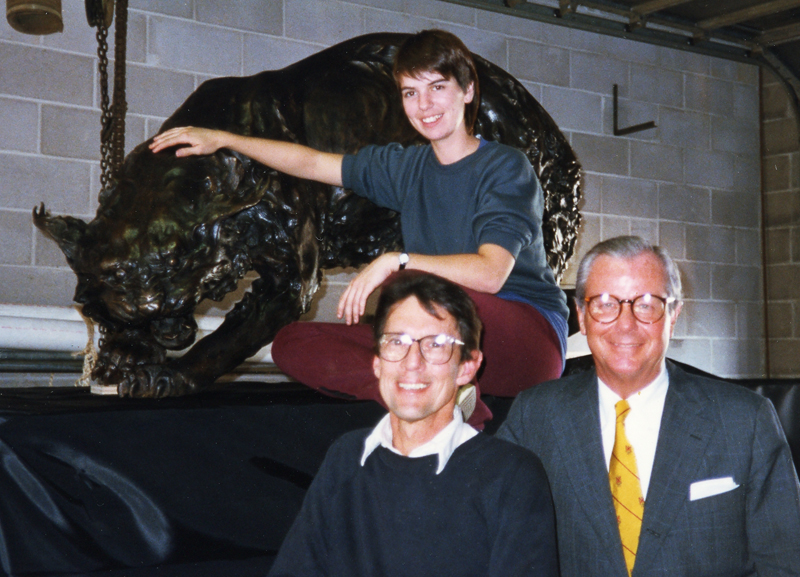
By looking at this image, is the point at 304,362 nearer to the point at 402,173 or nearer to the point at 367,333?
the point at 367,333

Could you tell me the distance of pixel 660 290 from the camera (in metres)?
1.15

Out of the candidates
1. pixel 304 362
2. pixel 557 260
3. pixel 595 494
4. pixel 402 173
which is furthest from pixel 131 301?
pixel 557 260

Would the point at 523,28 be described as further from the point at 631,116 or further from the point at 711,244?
the point at 711,244

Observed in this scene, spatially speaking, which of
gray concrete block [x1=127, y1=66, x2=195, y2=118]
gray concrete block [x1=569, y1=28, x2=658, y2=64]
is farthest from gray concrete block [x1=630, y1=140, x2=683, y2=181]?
gray concrete block [x1=127, y1=66, x2=195, y2=118]

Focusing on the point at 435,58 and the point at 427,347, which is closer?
the point at 427,347

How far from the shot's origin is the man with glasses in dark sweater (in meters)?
1.02

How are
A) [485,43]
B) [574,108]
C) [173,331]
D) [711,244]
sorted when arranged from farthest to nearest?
[711,244] → [574,108] → [485,43] → [173,331]

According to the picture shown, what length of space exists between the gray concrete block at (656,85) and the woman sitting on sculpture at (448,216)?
103 inches

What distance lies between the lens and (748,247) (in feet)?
14.5

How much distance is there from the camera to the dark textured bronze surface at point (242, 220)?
1657mm

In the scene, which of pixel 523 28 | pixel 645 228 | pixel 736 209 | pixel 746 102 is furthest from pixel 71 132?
pixel 746 102

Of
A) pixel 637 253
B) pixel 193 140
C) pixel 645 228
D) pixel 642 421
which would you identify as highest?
pixel 645 228

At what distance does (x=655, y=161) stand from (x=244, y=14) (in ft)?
6.99

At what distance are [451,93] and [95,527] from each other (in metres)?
0.97
